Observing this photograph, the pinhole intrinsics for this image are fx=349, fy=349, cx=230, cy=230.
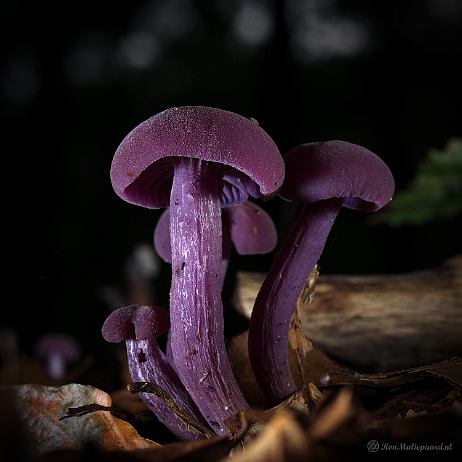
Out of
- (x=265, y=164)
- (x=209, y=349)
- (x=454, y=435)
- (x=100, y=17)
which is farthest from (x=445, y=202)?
(x=100, y=17)

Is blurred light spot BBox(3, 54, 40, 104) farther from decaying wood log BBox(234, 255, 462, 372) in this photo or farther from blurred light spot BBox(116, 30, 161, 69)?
decaying wood log BBox(234, 255, 462, 372)

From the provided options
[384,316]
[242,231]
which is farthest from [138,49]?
[384,316]

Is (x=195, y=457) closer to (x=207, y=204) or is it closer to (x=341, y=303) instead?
(x=207, y=204)

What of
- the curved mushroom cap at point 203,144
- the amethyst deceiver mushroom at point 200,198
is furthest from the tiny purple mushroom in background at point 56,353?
the curved mushroom cap at point 203,144

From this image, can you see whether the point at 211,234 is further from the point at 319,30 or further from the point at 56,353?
the point at 319,30

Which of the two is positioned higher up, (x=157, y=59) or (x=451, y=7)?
(x=451, y=7)

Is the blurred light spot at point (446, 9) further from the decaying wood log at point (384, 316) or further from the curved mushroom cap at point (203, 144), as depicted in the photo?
the curved mushroom cap at point (203, 144)

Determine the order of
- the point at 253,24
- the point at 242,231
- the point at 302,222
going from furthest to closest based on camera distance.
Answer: the point at 253,24
the point at 242,231
the point at 302,222
